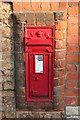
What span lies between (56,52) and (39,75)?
0.27 metres

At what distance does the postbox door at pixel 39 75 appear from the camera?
6.49 ft

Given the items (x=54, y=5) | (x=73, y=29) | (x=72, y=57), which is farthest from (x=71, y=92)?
(x=54, y=5)

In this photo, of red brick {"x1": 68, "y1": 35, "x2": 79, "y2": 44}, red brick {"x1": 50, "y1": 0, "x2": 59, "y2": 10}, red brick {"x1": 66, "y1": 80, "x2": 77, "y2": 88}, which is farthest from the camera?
red brick {"x1": 66, "y1": 80, "x2": 77, "y2": 88}

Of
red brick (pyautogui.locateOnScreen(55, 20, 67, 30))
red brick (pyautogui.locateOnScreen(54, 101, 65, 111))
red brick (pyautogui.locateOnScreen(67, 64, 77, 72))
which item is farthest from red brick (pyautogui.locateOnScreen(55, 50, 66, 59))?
red brick (pyautogui.locateOnScreen(54, 101, 65, 111))

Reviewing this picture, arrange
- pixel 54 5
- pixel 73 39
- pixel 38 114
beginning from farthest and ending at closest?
pixel 38 114, pixel 73 39, pixel 54 5

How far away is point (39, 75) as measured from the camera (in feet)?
6.61

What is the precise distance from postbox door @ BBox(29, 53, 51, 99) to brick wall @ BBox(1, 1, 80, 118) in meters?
0.08

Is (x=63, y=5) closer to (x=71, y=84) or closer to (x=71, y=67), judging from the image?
(x=71, y=67)

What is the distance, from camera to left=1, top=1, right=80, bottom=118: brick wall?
1907 millimetres

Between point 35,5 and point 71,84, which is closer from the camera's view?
point 35,5

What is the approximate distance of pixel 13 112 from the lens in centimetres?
211

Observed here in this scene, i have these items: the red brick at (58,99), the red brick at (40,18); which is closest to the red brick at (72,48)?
the red brick at (40,18)

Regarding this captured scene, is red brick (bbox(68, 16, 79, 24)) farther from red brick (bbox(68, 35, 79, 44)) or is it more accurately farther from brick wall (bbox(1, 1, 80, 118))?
red brick (bbox(68, 35, 79, 44))

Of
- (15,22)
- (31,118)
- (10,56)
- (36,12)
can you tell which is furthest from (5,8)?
(31,118)
